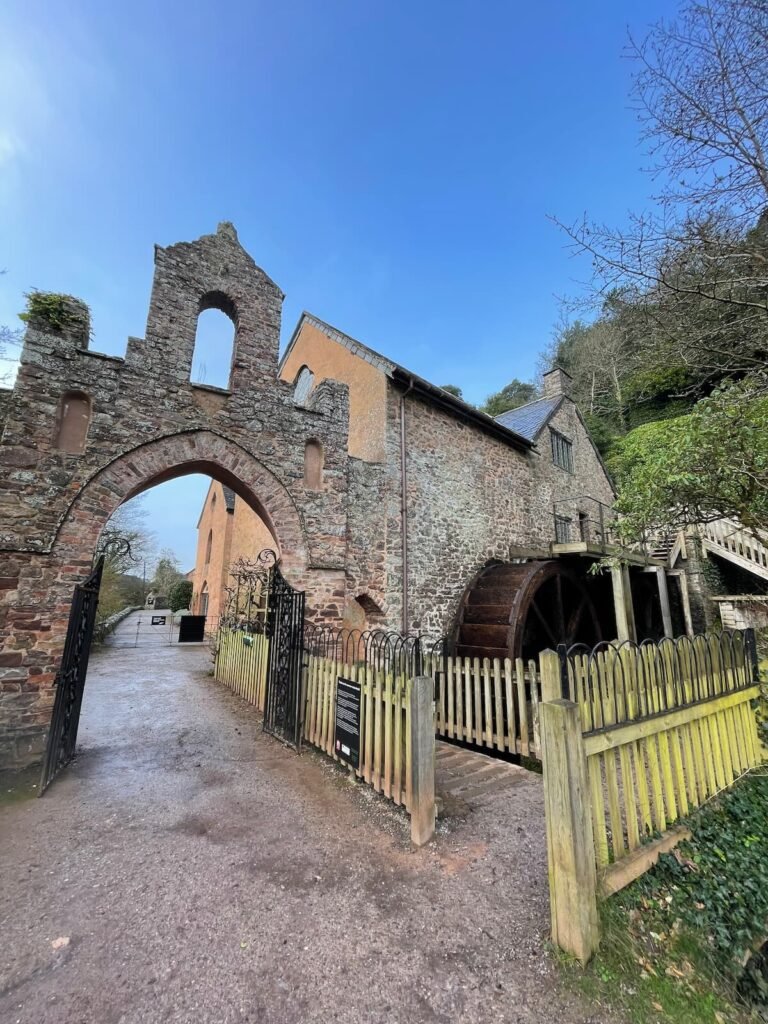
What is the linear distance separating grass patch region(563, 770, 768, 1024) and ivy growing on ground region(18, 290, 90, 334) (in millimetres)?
7252

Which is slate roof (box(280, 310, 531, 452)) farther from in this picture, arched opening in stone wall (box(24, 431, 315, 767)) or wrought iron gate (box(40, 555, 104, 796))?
wrought iron gate (box(40, 555, 104, 796))

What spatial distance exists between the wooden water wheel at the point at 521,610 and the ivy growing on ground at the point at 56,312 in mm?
7957

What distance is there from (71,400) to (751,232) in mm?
7875

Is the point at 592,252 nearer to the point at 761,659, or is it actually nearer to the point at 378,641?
the point at 761,659

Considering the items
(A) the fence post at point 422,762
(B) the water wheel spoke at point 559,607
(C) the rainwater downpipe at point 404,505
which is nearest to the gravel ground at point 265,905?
(A) the fence post at point 422,762

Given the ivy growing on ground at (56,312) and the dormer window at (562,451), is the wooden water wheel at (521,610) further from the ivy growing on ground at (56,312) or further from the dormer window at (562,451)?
the ivy growing on ground at (56,312)

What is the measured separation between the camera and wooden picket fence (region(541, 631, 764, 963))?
2.15m

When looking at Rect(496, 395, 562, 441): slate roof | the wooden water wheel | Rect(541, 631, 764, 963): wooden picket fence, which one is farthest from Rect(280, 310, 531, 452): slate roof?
Rect(541, 631, 764, 963): wooden picket fence

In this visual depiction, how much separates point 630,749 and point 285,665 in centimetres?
407

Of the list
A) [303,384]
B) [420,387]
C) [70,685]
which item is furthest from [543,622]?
[303,384]

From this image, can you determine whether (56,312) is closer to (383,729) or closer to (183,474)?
(183,474)

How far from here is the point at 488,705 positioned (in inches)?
234

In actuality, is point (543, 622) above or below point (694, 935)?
above

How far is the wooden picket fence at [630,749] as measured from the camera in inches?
84.6
